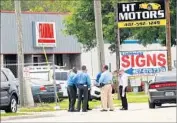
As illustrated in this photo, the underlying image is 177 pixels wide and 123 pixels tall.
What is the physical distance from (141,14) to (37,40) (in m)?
17.3

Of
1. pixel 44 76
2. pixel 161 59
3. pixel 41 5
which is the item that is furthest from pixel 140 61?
pixel 41 5

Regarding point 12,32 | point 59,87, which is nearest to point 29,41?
point 12,32

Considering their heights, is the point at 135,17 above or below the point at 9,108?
above

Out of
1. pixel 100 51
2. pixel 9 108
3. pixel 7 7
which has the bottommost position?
pixel 9 108

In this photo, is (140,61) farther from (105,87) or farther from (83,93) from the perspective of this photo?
(83,93)

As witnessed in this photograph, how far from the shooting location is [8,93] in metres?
25.2

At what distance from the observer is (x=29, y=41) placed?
52000 mm

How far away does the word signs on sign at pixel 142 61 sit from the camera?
33.0m

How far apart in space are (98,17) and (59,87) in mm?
5051

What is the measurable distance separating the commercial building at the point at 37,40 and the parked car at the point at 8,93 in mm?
20477

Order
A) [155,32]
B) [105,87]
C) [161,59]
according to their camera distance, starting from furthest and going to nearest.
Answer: [155,32]
[161,59]
[105,87]

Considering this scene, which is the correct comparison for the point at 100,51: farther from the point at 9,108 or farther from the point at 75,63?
the point at 75,63

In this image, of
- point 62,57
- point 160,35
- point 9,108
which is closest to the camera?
point 9,108

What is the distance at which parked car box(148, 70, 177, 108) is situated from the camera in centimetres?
2667
